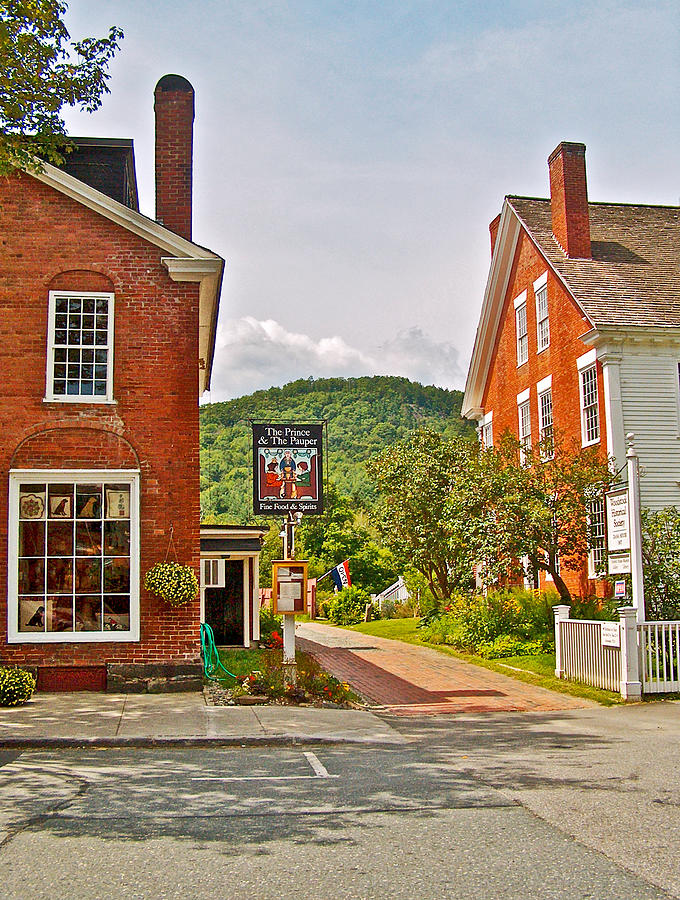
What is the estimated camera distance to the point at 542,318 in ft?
85.0

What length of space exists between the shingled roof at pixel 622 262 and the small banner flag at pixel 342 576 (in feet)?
66.7

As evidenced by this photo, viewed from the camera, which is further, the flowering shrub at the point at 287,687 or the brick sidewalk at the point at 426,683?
the brick sidewalk at the point at 426,683

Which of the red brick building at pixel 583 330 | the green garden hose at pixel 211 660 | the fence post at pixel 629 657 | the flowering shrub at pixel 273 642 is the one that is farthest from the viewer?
the flowering shrub at pixel 273 642

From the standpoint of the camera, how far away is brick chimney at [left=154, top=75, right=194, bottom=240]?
17.1 m

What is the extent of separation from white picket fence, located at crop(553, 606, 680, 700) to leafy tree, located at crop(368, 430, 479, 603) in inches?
462

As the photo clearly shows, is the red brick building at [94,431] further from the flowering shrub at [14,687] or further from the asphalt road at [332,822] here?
the asphalt road at [332,822]

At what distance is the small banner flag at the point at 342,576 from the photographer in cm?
4291

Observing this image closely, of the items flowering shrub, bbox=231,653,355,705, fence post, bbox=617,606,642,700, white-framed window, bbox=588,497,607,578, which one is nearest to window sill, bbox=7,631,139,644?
flowering shrub, bbox=231,653,355,705

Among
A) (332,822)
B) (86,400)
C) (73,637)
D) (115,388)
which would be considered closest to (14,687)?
(73,637)

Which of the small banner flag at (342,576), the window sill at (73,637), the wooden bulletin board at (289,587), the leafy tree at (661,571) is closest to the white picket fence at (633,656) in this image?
the leafy tree at (661,571)

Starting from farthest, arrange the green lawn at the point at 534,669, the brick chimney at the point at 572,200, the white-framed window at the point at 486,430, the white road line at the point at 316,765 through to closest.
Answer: the white-framed window at the point at 486,430 → the brick chimney at the point at 572,200 → the green lawn at the point at 534,669 → the white road line at the point at 316,765

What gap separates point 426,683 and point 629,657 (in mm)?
4124

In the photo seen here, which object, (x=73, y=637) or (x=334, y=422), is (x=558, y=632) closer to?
(x=73, y=637)

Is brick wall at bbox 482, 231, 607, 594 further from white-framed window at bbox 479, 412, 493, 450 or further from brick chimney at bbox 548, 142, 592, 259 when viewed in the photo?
brick chimney at bbox 548, 142, 592, 259
